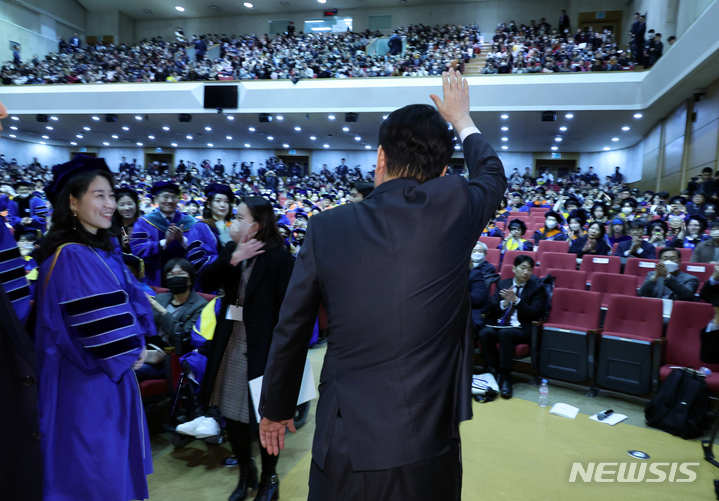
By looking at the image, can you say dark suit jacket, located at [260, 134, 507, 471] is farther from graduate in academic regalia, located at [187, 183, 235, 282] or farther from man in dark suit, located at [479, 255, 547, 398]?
man in dark suit, located at [479, 255, 547, 398]

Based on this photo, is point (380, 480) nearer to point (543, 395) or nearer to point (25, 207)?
point (543, 395)

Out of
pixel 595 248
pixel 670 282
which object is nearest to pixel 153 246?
pixel 670 282

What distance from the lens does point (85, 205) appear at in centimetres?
166

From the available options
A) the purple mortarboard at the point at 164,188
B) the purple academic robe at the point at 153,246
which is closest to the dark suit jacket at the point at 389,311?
the purple academic robe at the point at 153,246

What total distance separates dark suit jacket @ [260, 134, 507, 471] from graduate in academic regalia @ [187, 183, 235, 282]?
2943 millimetres

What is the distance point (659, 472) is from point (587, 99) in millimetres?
14010

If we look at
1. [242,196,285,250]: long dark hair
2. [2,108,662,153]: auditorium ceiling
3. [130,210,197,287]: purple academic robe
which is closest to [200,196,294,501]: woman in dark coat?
[242,196,285,250]: long dark hair

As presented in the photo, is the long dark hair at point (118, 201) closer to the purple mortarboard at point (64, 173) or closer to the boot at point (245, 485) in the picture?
the purple mortarboard at point (64, 173)

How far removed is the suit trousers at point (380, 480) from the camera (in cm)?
90

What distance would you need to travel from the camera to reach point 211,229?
3.93m

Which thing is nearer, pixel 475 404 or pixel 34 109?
pixel 475 404

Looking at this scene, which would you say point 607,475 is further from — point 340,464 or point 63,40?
point 63,40

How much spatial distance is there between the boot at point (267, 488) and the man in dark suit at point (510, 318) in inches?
101

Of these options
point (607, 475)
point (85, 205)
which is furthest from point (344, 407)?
point (607, 475)
